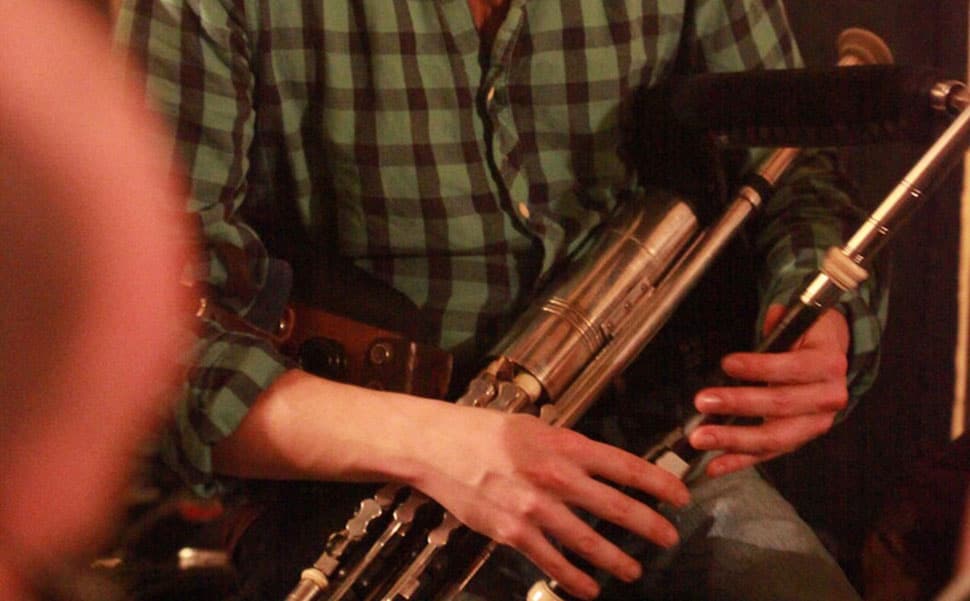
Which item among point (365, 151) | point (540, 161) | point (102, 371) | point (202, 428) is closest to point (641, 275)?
point (540, 161)

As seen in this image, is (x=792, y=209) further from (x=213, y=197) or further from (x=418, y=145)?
(x=213, y=197)

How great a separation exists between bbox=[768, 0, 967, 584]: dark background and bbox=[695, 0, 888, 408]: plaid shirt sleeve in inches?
11.0

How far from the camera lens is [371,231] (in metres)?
0.80

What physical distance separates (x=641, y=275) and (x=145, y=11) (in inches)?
16.2

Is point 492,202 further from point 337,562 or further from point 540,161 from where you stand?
point 337,562

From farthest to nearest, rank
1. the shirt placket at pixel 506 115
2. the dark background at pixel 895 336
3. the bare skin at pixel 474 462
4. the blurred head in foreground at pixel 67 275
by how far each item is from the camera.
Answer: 1. the dark background at pixel 895 336
2. the shirt placket at pixel 506 115
3. the bare skin at pixel 474 462
4. the blurred head in foreground at pixel 67 275

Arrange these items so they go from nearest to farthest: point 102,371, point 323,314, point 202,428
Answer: point 102,371 → point 202,428 → point 323,314

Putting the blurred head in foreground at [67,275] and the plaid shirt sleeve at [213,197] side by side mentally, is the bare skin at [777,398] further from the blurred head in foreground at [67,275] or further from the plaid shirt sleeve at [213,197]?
the blurred head in foreground at [67,275]

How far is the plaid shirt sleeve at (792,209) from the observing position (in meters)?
0.82

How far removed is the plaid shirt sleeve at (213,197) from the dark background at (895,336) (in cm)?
70

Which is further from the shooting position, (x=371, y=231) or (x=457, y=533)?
(x=371, y=231)

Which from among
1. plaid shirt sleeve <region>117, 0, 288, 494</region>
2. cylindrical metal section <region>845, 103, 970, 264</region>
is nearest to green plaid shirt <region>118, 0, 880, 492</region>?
plaid shirt sleeve <region>117, 0, 288, 494</region>

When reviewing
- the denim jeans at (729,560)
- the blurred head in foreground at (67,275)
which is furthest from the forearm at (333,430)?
Result: the blurred head in foreground at (67,275)

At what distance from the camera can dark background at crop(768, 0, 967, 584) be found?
44.4 inches
